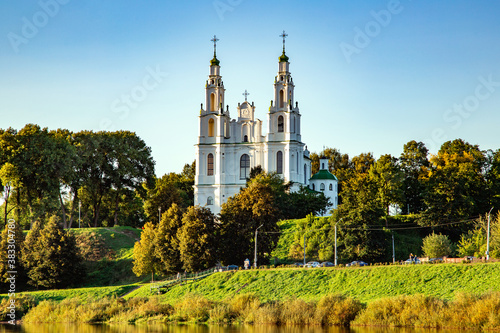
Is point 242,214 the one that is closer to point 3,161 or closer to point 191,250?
point 191,250

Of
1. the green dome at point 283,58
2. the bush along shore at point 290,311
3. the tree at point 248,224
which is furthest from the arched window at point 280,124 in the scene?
the bush along shore at point 290,311

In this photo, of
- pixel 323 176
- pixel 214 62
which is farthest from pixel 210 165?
pixel 323 176

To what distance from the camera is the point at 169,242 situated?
65062 mm

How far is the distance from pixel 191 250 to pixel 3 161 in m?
26.8

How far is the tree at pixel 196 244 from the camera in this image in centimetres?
6238

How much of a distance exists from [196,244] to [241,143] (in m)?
36.5

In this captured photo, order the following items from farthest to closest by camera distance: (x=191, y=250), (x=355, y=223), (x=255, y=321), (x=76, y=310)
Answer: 1. (x=355, y=223)
2. (x=191, y=250)
3. (x=76, y=310)
4. (x=255, y=321)

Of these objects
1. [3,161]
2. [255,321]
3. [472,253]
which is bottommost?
[255,321]

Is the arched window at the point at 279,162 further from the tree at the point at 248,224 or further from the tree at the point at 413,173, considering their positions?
the tree at the point at 248,224

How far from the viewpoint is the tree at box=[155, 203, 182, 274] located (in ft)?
210

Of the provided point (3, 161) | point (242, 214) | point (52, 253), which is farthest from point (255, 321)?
point (3, 161)

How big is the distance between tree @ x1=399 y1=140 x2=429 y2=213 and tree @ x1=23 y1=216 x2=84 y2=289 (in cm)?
3588

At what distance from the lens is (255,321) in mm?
47125

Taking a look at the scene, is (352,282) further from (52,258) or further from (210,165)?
(210,165)
